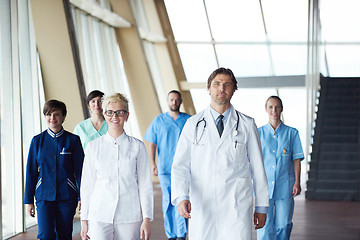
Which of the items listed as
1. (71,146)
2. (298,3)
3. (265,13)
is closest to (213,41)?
(265,13)

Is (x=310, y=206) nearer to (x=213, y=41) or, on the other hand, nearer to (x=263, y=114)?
(x=263, y=114)

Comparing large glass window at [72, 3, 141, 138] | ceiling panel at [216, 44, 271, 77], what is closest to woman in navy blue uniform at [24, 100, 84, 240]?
large glass window at [72, 3, 141, 138]

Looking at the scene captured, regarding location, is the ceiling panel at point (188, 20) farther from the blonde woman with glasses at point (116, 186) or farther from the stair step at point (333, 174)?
the blonde woman with glasses at point (116, 186)

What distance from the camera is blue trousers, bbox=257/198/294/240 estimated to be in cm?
437

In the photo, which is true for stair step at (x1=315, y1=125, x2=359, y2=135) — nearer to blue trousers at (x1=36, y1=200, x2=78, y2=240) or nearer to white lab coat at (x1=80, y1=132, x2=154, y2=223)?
blue trousers at (x1=36, y1=200, x2=78, y2=240)

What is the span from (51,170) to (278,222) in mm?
2006

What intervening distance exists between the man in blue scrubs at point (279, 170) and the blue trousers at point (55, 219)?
1.71 meters

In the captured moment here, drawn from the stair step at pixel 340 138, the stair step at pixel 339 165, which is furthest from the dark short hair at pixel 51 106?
the stair step at pixel 340 138

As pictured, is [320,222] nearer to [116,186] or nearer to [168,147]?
[168,147]

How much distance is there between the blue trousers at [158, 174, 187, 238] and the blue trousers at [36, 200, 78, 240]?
183 cm

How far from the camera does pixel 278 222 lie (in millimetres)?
4402

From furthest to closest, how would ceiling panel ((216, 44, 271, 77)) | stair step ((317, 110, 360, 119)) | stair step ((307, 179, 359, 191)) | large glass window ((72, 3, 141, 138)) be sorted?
ceiling panel ((216, 44, 271, 77)) < stair step ((317, 110, 360, 119)) < stair step ((307, 179, 359, 191)) < large glass window ((72, 3, 141, 138))

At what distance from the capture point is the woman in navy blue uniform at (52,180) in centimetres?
344

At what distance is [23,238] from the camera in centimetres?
543
